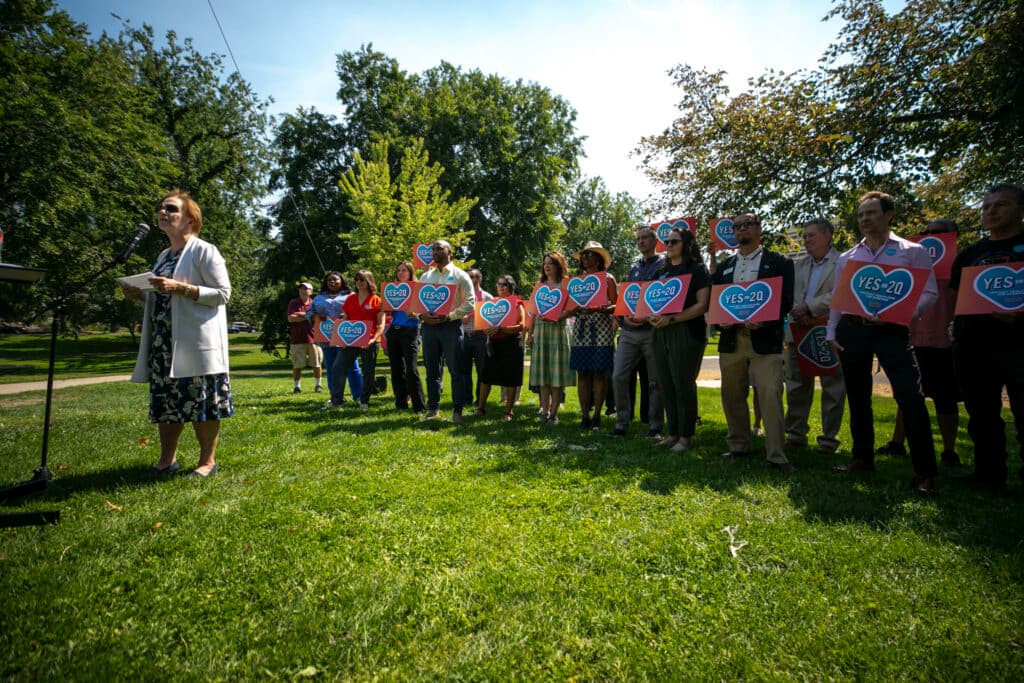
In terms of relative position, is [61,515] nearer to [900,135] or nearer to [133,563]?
[133,563]

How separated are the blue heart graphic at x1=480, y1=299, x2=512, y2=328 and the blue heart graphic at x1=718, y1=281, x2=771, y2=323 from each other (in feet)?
10.9

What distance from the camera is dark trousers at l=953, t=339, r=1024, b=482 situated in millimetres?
4012

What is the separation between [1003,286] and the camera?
3.81 meters

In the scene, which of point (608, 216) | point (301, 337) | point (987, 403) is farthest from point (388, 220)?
point (608, 216)

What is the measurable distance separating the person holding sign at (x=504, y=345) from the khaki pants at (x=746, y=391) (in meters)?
3.19

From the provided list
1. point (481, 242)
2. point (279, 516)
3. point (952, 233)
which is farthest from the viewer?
point (481, 242)

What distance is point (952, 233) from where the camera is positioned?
5.25m

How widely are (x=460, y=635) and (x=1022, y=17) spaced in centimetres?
947

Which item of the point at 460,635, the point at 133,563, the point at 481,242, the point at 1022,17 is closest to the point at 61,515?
the point at 133,563

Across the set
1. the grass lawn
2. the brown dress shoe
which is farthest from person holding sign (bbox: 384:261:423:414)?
the brown dress shoe

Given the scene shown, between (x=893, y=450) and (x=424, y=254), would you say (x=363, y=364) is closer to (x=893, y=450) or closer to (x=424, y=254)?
(x=424, y=254)

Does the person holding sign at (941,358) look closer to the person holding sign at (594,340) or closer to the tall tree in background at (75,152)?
the person holding sign at (594,340)

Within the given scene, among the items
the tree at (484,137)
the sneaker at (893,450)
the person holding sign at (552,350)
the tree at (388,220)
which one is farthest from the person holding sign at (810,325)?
the tree at (484,137)

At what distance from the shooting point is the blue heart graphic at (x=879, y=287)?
401 centimetres
